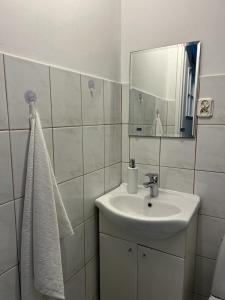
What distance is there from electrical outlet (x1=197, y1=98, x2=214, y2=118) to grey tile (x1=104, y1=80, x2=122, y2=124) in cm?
51

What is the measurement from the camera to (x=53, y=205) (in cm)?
88

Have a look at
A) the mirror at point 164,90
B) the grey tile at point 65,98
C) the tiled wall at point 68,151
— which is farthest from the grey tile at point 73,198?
the mirror at point 164,90

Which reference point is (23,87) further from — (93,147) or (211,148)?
(211,148)

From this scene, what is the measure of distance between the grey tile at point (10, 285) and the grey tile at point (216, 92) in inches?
47.8

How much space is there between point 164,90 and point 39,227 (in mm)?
1044

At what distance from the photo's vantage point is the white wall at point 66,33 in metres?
0.81

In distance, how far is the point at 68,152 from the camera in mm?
1094

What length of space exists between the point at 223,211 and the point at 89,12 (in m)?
1.34

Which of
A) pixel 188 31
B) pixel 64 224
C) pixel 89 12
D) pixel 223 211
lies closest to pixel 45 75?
pixel 89 12

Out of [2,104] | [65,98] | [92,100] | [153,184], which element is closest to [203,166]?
[153,184]

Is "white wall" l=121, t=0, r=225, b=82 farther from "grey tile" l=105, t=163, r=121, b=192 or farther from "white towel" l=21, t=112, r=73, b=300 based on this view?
"white towel" l=21, t=112, r=73, b=300

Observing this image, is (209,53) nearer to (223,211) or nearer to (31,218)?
(223,211)

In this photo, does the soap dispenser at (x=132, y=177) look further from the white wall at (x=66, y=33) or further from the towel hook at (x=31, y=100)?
the towel hook at (x=31, y=100)

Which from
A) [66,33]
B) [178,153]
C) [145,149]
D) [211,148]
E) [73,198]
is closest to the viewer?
[66,33]
